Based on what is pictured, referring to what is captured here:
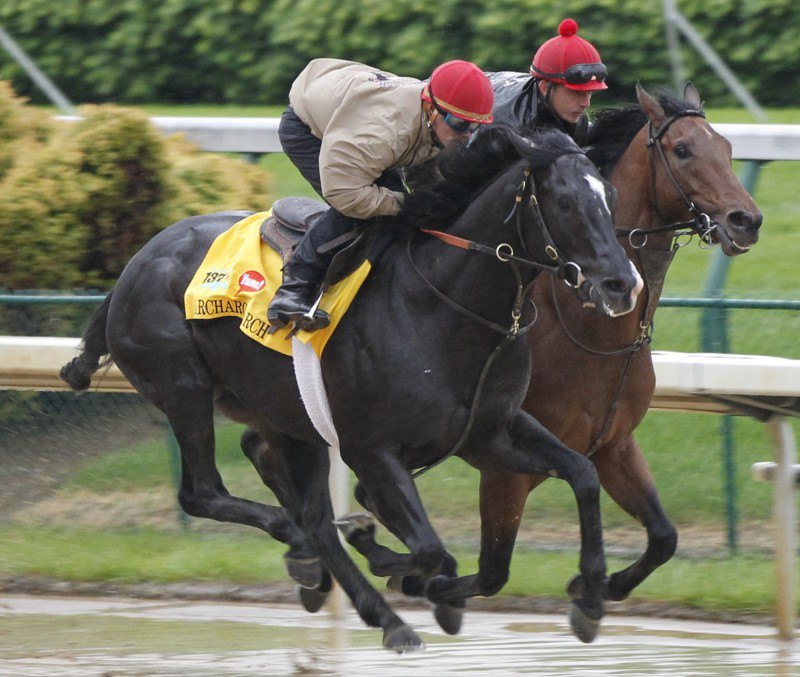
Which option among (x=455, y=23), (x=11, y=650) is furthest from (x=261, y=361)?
(x=455, y=23)

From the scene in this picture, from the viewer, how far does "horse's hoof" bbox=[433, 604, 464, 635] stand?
5.75 m

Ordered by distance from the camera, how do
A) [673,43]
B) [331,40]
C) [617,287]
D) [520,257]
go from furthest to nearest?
[331,40] → [673,43] → [520,257] → [617,287]

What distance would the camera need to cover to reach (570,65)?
5590mm

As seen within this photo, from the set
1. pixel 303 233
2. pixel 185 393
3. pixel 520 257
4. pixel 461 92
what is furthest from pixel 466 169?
pixel 185 393

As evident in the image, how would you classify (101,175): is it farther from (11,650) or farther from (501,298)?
(501,298)

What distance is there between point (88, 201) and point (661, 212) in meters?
3.60

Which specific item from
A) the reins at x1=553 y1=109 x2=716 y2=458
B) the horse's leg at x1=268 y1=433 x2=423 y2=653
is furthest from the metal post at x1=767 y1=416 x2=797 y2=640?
the horse's leg at x1=268 y1=433 x2=423 y2=653

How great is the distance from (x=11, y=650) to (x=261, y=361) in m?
1.51

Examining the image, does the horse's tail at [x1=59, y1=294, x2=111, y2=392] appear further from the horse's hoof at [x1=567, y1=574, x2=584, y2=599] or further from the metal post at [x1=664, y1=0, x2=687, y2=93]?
the metal post at [x1=664, y1=0, x2=687, y2=93]

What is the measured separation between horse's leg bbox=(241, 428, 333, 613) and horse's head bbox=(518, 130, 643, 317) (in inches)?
66.5

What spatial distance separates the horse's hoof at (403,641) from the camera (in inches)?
209

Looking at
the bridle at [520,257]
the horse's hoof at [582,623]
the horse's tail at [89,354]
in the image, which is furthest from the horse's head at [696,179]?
the horse's tail at [89,354]

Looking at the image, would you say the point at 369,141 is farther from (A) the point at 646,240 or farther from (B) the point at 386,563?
(B) the point at 386,563

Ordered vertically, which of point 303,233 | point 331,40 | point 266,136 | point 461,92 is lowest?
point 331,40
